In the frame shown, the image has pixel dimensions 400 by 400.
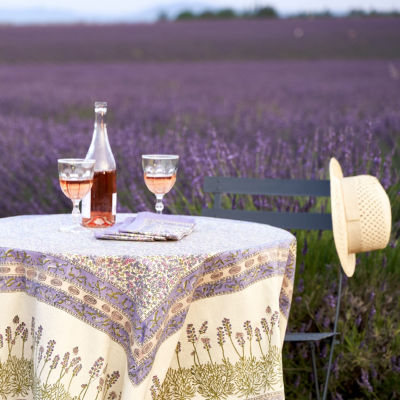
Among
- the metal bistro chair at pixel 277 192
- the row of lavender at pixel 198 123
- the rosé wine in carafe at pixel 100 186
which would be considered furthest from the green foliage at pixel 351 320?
the rosé wine in carafe at pixel 100 186

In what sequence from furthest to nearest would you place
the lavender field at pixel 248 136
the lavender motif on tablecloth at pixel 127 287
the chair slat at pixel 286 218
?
the lavender field at pixel 248 136, the chair slat at pixel 286 218, the lavender motif on tablecloth at pixel 127 287

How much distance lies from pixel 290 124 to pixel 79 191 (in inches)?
152

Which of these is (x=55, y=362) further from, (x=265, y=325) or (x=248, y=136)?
(x=248, y=136)

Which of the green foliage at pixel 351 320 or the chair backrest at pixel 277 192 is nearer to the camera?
the chair backrest at pixel 277 192

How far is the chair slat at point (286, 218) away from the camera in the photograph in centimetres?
242

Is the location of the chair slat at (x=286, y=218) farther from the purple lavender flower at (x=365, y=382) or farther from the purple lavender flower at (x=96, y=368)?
the purple lavender flower at (x=96, y=368)

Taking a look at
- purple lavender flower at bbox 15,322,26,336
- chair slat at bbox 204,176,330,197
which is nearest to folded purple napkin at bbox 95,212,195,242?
purple lavender flower at bbox 15,322,26,336

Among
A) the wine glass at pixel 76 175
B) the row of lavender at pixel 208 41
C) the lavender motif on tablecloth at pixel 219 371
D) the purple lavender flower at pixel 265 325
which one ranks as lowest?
the lavender motif on tablecloth at pixel 219 371

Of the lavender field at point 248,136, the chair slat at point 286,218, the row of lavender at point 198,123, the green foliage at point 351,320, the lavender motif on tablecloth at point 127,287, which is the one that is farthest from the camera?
the row of lavender at point 198,123

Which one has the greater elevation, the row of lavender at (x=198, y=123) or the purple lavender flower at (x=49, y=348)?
the row of lavender at (x=198, y=123)

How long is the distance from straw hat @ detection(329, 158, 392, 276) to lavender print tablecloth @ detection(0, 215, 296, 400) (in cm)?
29

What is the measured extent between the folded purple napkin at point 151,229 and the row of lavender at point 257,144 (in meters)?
0.79

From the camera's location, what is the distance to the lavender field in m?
2.72

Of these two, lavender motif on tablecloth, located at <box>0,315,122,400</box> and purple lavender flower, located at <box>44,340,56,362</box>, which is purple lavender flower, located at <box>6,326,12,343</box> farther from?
purple lavender flower, located at <box>44,340,56,362</box>
